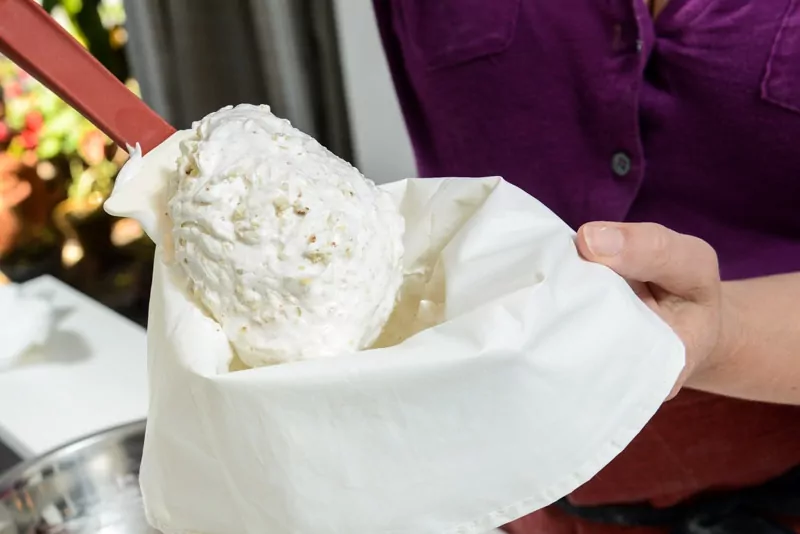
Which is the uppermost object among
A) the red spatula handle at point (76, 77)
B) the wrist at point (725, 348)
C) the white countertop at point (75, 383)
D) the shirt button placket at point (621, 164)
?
the red spatula handle at point (76, 77)

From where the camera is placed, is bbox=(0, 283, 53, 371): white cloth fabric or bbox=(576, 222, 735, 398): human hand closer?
bbox=(576, 222, 735, 398): human hand

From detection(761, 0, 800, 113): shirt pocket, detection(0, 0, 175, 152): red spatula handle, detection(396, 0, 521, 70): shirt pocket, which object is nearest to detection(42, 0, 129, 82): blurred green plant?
→ detection(396, 0, 521, 70): shirt pocket

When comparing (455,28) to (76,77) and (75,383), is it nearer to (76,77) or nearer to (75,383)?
(76,77)

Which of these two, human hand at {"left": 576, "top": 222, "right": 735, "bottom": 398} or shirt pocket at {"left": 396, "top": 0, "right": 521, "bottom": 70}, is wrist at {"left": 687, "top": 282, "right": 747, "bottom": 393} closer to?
human hand at {"left": 576, "top": 222, "right": 735, "bottom": 398}

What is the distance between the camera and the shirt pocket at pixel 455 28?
2.05 feet

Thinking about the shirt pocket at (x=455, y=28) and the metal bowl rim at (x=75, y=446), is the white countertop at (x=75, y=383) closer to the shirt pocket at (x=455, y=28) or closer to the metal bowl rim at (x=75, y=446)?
the metal bowl rim at (x=75, y=446)

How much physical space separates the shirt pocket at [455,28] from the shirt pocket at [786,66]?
0.64 ft

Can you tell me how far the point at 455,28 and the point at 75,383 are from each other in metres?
0.46

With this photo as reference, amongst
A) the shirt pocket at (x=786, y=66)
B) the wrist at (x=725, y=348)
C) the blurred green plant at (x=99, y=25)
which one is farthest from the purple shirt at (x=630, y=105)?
the blurred green plant at (x=99, y=25)

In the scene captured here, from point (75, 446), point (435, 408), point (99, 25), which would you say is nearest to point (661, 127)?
point (435, 408)

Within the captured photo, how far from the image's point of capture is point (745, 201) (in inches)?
23.0

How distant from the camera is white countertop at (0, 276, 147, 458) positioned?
0.66 meters

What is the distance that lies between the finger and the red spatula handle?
23 cm

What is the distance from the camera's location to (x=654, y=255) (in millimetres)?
389
